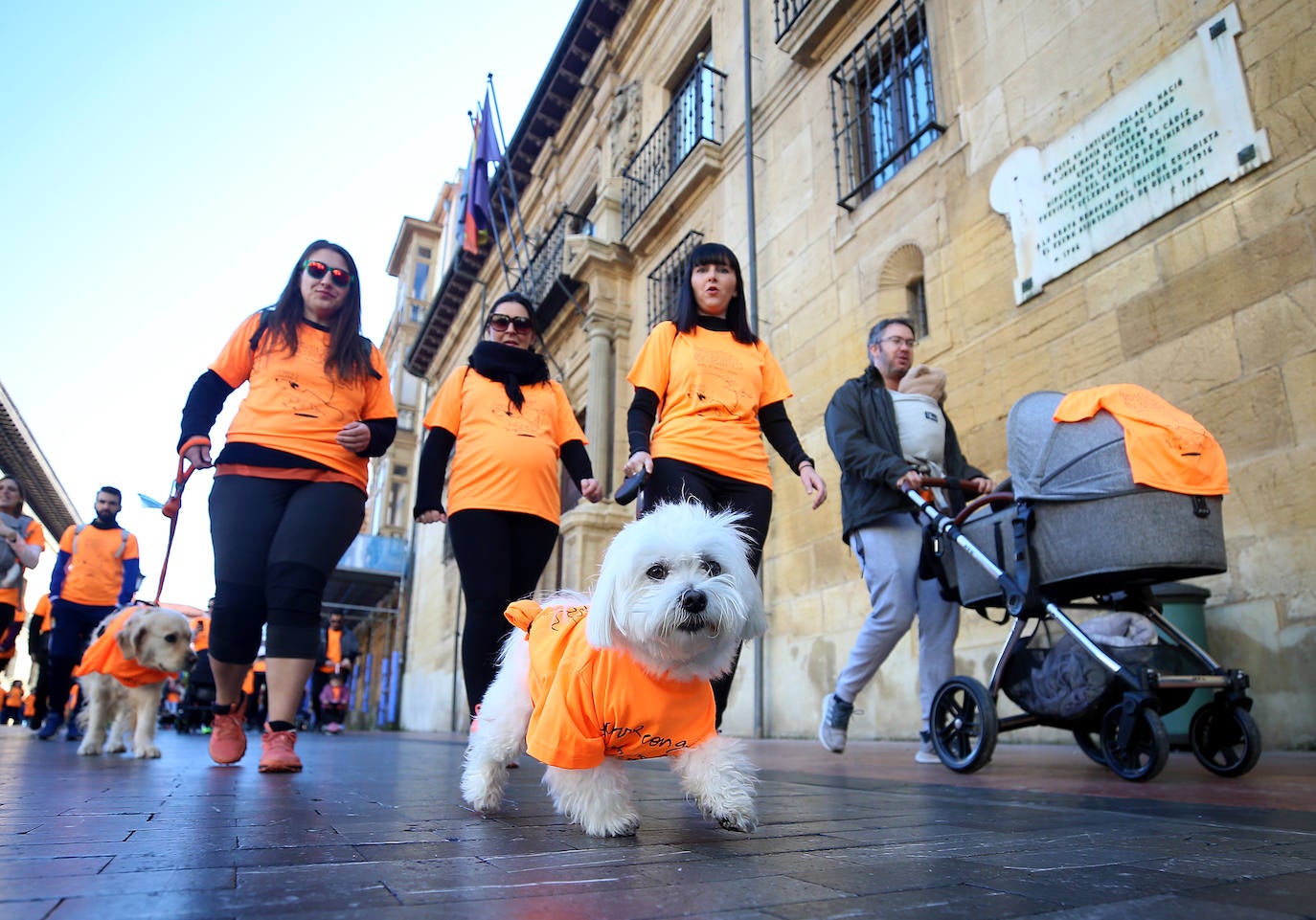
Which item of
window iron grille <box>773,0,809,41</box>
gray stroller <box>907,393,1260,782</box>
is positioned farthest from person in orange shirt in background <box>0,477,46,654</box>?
window iron grille <box>773,0,809,41</box>

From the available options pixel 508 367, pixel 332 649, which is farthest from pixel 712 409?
pixel 332 649

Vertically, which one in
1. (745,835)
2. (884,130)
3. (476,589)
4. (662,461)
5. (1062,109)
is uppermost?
(884,130)

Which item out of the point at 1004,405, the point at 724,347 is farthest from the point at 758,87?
the point at 724,347

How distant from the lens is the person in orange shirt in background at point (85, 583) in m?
6.42

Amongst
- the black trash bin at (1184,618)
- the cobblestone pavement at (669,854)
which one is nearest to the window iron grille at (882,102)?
the black trash bin at (1184,618)

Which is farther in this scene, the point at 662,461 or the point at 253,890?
the point at 662,461

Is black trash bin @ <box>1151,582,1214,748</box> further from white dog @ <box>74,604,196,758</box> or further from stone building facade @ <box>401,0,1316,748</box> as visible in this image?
white dog @ <box>74,604,196,758</box>

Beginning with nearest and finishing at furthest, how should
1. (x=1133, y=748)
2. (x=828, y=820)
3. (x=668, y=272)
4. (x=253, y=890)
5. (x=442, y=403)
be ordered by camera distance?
(x=253, y=890)
(x=828, y=820)
(x=1133, y=748)
(x=442, y=403)
(x=668, y=272)

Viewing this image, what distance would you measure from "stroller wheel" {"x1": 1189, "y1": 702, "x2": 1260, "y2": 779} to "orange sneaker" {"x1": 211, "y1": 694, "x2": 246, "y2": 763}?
3.61 m

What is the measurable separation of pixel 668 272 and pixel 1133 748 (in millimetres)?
8874

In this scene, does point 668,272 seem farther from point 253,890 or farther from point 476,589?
point 253,890

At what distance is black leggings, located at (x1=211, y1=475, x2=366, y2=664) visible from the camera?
317cm

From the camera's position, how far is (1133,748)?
282 cm

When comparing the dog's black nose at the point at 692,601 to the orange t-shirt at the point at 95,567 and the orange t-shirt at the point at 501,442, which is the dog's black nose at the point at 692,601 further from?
the orange t-shirt at the point at 95,567
